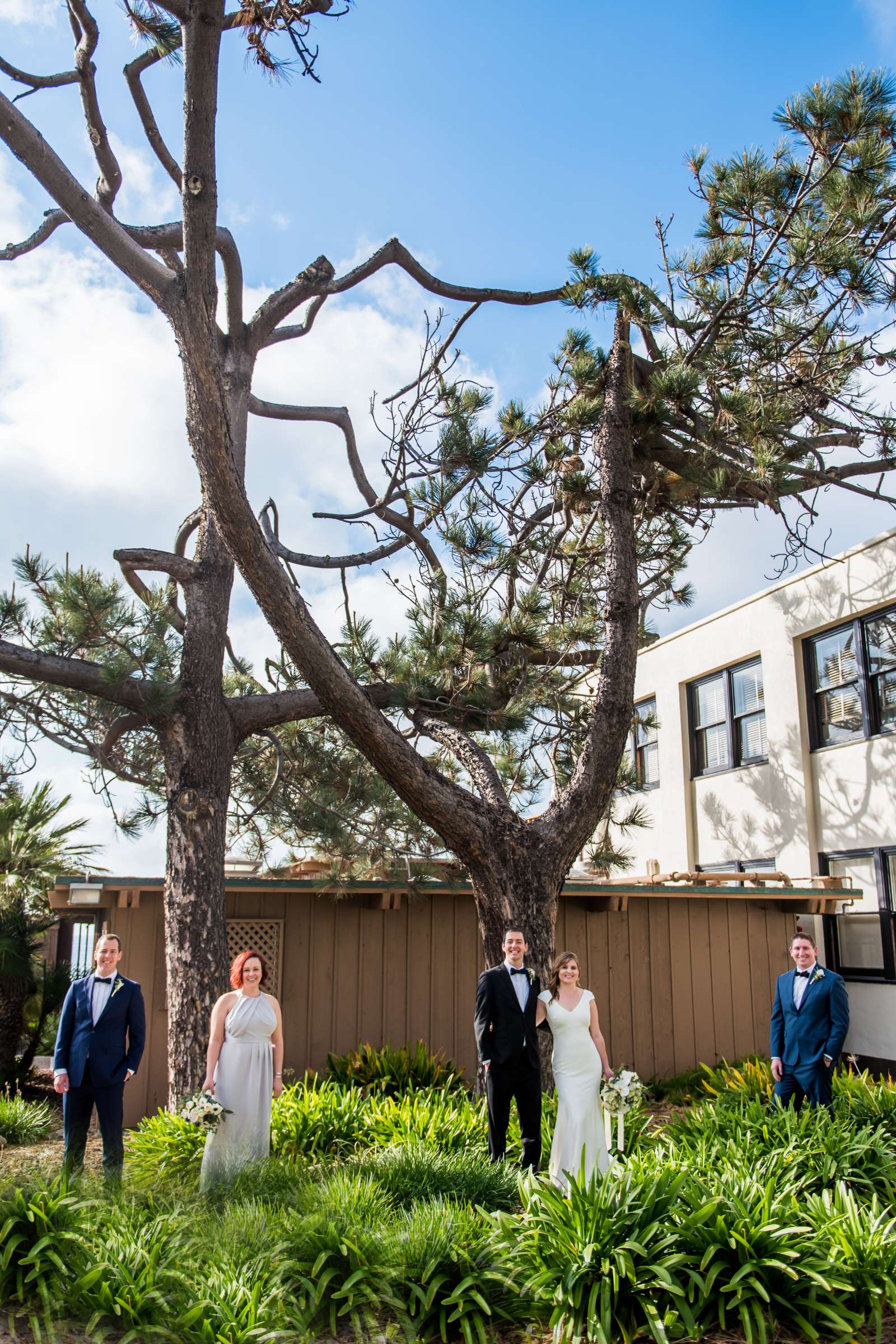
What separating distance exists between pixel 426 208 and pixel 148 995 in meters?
7.18

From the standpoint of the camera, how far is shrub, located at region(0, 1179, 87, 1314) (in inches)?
172

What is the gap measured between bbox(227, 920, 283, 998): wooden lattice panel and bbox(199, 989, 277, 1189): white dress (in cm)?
399

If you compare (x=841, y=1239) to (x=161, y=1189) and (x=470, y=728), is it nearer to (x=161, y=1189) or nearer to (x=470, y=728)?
(x=161, y=1189)

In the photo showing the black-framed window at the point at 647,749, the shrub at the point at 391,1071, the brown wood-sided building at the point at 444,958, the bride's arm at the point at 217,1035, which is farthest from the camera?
the black-framed window at the point at 647,749

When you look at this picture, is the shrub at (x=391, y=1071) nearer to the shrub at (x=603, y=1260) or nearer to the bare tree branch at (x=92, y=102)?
the shrub at (x=603, y=1260)

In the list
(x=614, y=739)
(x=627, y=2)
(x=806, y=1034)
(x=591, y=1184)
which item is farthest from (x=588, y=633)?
(x=627, y=2)

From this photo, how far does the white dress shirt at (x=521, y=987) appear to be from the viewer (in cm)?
647

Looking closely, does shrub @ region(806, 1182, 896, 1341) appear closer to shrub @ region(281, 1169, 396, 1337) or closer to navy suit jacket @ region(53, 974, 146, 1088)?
shrub @ region(281, 1169, 396, 1337)

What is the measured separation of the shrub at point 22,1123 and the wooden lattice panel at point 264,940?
2.13 m

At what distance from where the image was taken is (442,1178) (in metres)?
5.62

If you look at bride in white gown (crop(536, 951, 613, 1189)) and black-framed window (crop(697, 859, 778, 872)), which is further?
black-framed window (crop(697, 859, 778, 872))

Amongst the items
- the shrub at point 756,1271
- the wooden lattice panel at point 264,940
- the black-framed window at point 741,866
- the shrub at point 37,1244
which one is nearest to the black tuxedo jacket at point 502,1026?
the shrub at point 756,1271

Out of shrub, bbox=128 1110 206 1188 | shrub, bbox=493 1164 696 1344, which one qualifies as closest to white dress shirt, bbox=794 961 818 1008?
shrub, bbox=493 1164 696 1344

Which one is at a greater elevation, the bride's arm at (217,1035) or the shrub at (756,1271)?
the bride's arm at (217,1035)
